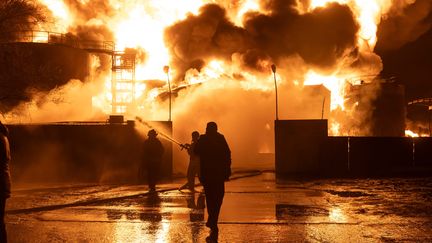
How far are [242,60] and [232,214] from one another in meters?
20.4

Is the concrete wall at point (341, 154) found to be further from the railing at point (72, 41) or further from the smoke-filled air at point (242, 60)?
the railing at point (72, 41)

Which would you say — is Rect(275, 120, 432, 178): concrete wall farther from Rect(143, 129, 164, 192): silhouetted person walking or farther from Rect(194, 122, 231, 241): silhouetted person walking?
Rect(194, 122, 231, 241): silhouetted person walking

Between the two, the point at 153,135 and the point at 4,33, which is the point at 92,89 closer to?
the point at 4,33

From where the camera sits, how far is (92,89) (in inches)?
1554

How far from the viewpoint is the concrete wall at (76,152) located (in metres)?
19.9

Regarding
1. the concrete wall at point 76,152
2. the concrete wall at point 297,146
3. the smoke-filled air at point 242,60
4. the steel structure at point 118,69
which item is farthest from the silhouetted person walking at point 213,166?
the steel structure at point 118,69

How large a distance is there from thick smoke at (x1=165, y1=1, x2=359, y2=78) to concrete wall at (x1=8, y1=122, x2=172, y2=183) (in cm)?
1208

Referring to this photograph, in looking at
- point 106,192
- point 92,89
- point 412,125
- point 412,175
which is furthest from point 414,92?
point 106,192

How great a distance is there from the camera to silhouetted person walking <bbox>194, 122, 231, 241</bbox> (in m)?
9.13

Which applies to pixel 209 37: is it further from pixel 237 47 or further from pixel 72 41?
pixel 72 41

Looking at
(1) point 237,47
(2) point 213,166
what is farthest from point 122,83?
(2) point 213,166

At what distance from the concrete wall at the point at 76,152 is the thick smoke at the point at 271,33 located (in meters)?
12.1

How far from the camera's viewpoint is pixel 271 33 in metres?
31.3

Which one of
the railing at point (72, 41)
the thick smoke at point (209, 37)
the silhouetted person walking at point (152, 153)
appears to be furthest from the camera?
the railing at point (72, 41)
